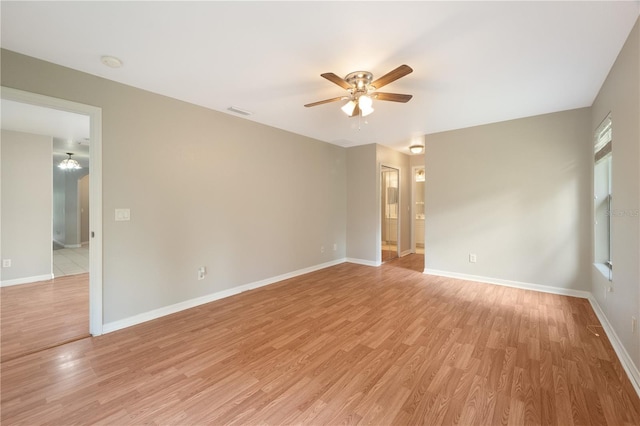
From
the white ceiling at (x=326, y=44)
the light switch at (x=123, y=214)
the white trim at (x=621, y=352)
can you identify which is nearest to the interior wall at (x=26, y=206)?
the light switch at (x=123, y=214)

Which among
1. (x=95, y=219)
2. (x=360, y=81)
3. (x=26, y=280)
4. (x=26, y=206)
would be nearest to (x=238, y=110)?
(x=360, y=81)

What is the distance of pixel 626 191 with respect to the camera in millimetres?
2141

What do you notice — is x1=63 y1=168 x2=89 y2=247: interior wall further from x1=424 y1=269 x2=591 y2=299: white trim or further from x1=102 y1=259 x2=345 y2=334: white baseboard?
Result: x1=424 y1=269 x2=591 y2=299: white trim

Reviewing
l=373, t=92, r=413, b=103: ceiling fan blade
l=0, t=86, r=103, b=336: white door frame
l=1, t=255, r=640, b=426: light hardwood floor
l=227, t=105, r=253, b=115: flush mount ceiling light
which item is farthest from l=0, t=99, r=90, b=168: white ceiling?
l=373, t=92, r=413, b=103: ceiling fan blade

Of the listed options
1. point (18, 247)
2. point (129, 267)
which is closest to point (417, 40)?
point (129, 267)

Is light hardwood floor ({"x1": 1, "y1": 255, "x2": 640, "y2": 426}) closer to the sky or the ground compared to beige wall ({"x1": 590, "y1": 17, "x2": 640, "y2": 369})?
closer to the ground

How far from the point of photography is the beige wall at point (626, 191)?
1.94 meters

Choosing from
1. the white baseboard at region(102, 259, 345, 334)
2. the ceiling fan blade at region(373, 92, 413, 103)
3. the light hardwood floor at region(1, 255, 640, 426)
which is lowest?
the light hardwood floor at region(1, 255, 640, 426)

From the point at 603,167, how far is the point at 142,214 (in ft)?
17.8

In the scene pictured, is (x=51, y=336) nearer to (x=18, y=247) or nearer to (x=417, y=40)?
(x=18, y=247)

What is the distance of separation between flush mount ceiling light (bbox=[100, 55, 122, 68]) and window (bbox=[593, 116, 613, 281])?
5.06m

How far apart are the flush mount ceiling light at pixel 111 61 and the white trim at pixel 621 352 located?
4.74 m

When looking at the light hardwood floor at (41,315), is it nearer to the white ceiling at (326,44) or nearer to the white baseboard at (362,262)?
the white ceiling at (326,44)

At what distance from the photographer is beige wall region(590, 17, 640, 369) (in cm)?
194
